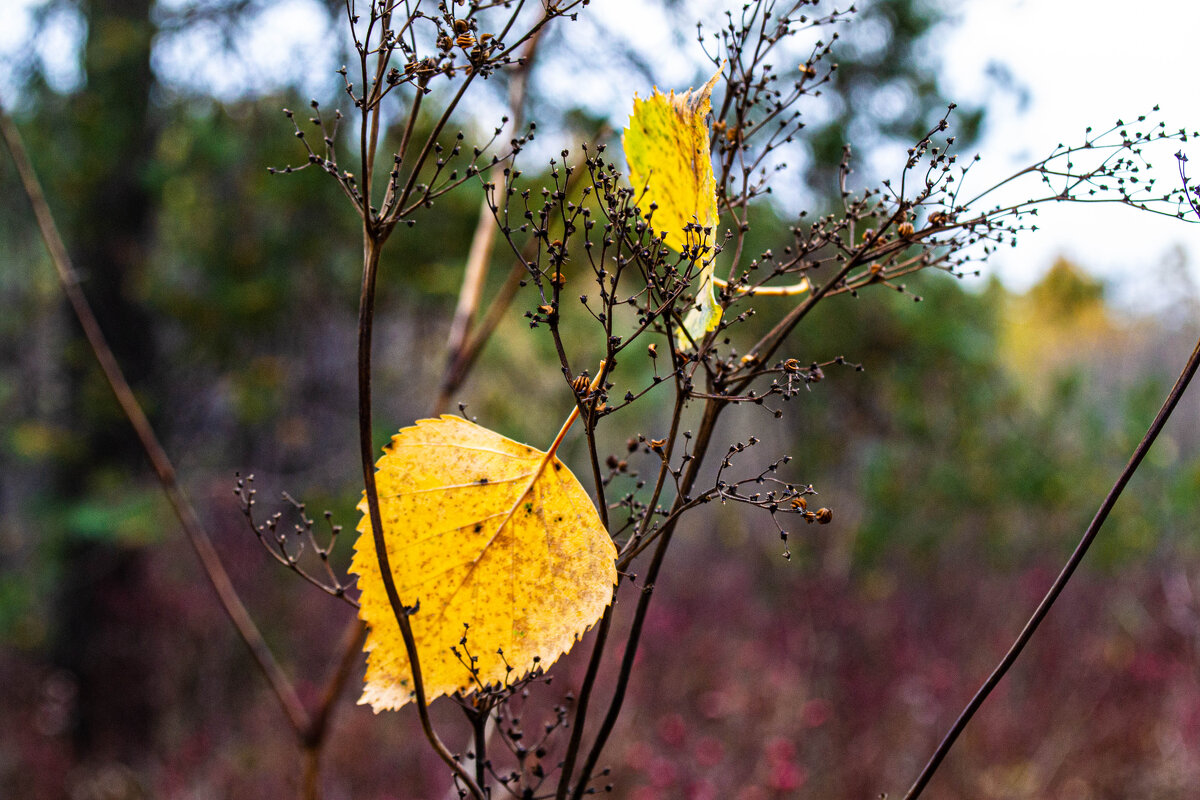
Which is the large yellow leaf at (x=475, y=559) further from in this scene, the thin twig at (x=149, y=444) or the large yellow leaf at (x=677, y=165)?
the thin twig at (x=149, y=444)

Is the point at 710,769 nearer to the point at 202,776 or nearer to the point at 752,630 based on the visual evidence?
the point at 752,630

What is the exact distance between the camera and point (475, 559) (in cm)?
47

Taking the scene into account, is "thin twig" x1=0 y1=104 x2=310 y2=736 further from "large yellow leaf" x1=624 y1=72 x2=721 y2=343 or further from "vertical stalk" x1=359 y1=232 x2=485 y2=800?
"large yellow leaf" x1=624 y1=72 x2=721 y2=343

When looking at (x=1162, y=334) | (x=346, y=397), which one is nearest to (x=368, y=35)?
(x=346, y=397)

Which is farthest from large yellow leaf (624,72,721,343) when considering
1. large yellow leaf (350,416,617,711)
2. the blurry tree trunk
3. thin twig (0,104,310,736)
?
the blurry tree trunk

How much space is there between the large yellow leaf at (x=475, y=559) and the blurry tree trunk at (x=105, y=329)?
4418 mm

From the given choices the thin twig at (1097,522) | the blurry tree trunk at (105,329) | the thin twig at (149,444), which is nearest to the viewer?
the thin twig at (1097,522)

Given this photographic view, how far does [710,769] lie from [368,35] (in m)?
4.80

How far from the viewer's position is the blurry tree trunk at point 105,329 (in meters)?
4.36

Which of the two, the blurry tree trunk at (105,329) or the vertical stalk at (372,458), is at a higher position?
the blurry tree trunk at (105,329)

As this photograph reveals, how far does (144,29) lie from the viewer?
12.9 ft

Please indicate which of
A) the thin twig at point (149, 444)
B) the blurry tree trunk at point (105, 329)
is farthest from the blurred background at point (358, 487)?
the thin twig at point (149, 444)

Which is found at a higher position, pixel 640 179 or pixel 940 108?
pixel 940 108

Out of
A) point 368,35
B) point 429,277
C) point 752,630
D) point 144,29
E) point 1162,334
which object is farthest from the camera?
point 1162,334
